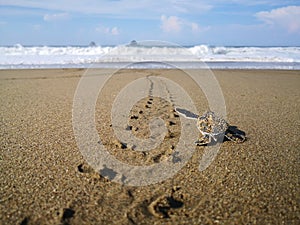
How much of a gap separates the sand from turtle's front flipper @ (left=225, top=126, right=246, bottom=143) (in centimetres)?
6

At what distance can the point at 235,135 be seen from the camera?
242cm

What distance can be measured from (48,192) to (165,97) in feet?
8.72

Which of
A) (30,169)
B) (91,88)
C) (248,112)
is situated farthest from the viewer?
(91,88)

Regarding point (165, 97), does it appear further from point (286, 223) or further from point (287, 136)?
point (286, 223)

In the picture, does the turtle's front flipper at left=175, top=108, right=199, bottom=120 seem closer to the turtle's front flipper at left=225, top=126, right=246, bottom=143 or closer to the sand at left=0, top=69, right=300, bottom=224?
the sand at left=0, top=69, right=300, bottom=224

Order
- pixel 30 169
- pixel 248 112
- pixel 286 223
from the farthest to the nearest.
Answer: pixel 248 112, pixel 30 169, pixel 286 223

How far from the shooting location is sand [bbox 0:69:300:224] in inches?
55.7

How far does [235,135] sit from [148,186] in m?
1.08

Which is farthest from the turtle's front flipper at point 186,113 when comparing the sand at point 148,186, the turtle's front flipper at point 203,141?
the turtle's front flipper at point 203,141

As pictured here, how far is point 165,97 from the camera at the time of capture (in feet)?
13.2

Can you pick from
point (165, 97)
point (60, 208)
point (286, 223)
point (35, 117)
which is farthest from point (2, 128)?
point (286, 223)

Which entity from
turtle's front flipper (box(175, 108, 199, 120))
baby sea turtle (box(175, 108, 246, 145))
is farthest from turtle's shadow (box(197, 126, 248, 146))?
turtle's front flipper (box(175, 108, 199, 120))

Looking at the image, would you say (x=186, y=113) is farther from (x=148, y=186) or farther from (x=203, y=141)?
(x=148, y=186)

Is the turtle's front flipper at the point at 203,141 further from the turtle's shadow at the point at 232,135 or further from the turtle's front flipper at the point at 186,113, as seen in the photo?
the turtle's front flipper at the point at 186,113
